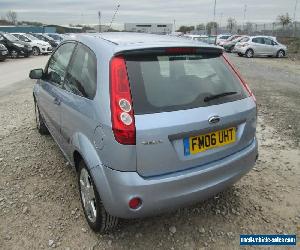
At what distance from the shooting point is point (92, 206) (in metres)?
3.30

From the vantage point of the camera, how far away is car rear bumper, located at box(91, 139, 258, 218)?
2.73 meters

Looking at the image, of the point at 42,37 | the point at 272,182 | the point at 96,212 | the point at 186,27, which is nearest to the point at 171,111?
the point at 96,212

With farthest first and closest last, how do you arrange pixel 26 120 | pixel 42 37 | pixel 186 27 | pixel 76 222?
pixel 186 27, pixel 42 37, pixel 26 120, pixel 76 222

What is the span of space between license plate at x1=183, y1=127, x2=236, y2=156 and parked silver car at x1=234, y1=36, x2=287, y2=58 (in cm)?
2536

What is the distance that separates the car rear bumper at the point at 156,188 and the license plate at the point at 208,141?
154 mm

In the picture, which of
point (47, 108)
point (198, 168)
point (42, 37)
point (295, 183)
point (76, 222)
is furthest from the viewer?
point (42, 37)

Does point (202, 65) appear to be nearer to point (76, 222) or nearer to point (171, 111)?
point (171, 111)

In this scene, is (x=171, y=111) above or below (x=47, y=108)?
above

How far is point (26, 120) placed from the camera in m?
6.97

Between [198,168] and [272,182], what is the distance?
6.03ft

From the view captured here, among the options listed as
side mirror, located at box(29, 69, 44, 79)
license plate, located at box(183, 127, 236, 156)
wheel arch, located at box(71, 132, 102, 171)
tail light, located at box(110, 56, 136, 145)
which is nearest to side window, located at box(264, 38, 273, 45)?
side mirror, located at box(29, 69, 44, 79)

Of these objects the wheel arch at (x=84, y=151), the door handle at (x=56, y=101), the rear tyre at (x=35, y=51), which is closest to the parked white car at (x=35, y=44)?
the rear tyre at (x=35, y=51)

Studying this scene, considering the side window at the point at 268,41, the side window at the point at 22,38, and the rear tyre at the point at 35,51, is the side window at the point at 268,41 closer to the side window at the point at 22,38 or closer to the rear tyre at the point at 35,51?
the rear tyre at the point at 35,51

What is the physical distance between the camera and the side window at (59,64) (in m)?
4.00
